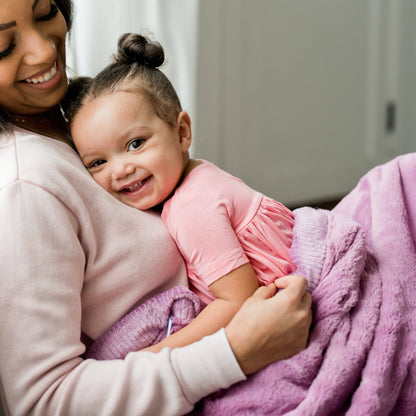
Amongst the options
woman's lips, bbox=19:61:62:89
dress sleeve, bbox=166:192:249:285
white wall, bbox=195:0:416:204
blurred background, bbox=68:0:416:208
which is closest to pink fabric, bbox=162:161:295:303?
dress sleeve, bbox=166:192:249:285

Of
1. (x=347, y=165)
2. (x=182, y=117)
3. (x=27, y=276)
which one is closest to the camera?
(x=27, y=276)

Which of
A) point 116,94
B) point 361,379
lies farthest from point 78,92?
point 361,379

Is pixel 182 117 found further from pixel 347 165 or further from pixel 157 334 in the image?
pixel 347 165

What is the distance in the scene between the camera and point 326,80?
2.27m

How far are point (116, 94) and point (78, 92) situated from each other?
0.41 ft

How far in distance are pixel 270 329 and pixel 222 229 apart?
0.53 ft

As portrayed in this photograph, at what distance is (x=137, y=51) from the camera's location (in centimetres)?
91

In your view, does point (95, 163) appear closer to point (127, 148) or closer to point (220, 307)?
point (127, 148)

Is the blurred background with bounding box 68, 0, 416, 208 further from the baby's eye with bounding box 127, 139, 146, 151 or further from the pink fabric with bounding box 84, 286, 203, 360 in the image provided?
the pink fabric with bounding box 84, 286, 203, 360

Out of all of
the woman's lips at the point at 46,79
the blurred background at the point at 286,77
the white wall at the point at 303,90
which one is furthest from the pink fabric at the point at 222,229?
the white wall at the point at 303,90

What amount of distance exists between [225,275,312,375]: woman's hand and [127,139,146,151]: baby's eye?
0.98 feet

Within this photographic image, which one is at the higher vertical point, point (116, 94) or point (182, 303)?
point (116, 94)

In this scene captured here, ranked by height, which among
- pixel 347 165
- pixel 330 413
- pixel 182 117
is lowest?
pixel 347 165

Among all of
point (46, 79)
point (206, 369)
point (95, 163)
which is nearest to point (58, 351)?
point (206, 369)
